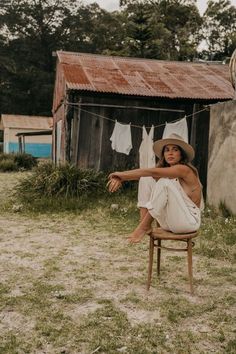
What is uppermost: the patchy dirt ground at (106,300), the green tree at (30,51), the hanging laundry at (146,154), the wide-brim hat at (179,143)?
the green tree at (30,51)

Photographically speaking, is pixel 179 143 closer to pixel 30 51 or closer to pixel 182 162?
pixel 182 162

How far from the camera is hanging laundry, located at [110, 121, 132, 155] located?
11461 mm

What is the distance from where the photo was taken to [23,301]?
4.29 meters

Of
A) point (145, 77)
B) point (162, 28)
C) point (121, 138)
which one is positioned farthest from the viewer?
point (162, 28)

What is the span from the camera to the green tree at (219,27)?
38969 millimetres

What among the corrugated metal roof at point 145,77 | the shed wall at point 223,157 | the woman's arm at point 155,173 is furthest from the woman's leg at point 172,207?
the corrugated metal roof at point 145,77

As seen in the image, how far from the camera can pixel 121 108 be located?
12.1 m

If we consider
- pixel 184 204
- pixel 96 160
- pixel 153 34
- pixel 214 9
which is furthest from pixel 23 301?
pixel 214 9

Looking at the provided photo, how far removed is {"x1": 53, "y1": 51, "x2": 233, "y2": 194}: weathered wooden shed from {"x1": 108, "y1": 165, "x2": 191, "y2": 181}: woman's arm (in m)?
7.31

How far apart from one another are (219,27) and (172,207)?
40.1 m

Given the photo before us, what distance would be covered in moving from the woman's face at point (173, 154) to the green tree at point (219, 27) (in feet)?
120

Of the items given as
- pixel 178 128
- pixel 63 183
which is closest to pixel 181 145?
pixel 63 183

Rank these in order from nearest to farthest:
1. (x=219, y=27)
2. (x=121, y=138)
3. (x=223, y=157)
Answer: (x=223, y=157), (x=121, y=138), (x=219, y=27)

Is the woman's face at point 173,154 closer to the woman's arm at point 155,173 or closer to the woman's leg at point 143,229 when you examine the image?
the woman's arm at point 155,173
